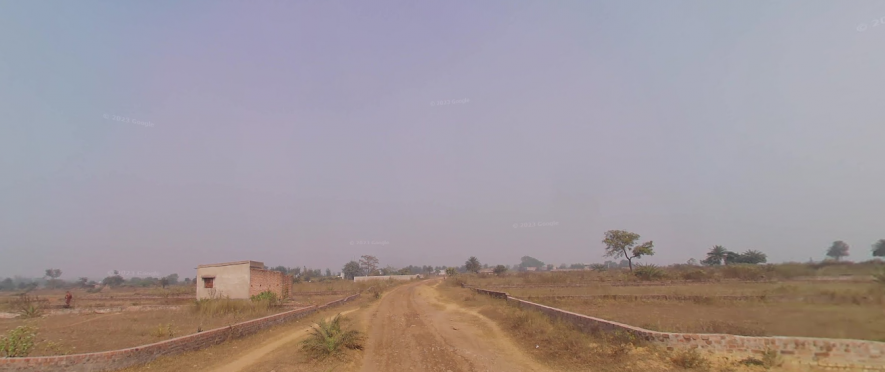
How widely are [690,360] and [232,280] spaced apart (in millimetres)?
26900

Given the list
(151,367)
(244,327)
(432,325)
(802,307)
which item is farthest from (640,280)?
(151,367)

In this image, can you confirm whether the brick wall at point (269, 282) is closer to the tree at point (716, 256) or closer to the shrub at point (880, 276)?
the shrub at point (880, 276)

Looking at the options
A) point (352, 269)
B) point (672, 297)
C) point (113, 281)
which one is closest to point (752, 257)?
point (672, 297)

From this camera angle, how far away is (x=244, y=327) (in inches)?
521

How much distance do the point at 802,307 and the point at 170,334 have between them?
2096 centimetres

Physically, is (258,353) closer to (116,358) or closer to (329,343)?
(329,343)

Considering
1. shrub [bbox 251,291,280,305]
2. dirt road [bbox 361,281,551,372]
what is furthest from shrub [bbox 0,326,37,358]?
shrub [bbox 251,291,280,305]

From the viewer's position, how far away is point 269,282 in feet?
97.0

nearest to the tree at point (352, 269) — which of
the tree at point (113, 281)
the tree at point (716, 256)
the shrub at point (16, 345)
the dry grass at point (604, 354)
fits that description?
the tree at point (113, 281)

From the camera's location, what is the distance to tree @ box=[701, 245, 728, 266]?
64.8m

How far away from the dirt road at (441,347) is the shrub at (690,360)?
2.53m

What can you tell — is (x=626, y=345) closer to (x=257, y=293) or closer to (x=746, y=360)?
A: (x=746, y=360)

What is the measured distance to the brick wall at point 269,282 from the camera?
2738 cm

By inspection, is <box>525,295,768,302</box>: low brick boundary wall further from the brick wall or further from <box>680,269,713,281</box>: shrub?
the brick wall
